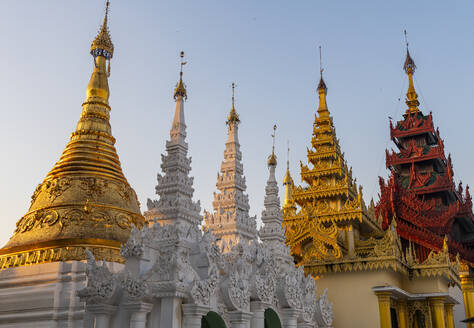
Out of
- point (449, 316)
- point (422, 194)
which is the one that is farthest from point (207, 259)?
point (422, 194)

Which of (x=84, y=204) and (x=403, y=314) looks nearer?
(x=84, y=204)

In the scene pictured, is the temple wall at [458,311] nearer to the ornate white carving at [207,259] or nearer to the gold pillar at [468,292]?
the gold pillar at [468,292]

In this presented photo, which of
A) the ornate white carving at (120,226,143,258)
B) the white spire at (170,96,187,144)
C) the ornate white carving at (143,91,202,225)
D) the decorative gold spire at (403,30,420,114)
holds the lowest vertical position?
the ornate white carving at (120,226,143,258)

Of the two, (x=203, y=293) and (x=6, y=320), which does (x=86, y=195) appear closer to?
(x=6, y=320)

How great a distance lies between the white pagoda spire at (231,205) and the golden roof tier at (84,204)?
7.93 feet

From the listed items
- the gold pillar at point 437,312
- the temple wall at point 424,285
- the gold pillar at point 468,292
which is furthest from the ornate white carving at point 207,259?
the gold pillar at point 468,292

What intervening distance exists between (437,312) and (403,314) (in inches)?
48.0

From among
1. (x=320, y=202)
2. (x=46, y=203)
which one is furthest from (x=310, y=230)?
(x=46, y=203)

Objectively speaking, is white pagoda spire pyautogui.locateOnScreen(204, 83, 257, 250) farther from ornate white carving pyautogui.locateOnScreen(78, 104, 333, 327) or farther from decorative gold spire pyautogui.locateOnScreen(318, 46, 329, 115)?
decorative gold spire pyautogui.locateOnScreen(318, 46, 329, 115)

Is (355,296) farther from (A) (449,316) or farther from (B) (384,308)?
(A) (449,316)

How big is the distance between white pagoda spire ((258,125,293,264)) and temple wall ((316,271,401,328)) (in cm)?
373

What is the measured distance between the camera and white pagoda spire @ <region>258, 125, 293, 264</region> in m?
15.9

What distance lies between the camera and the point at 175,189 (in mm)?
11930

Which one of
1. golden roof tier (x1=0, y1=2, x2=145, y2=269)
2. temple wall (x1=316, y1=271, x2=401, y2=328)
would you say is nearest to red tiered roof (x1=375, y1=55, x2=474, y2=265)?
temple wall (x1=316, y1=271, x2=401, y2=328)
